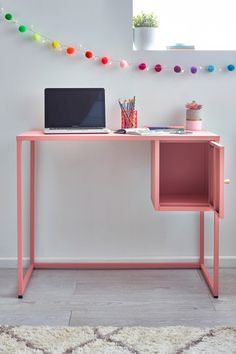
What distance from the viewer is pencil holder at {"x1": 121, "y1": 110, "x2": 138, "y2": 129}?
9.23 ft

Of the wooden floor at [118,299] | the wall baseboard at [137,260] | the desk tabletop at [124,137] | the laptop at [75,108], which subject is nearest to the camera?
the wooden floor at [118,299]

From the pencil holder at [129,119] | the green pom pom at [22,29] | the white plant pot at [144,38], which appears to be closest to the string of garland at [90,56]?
the green pom pom at [22,29]

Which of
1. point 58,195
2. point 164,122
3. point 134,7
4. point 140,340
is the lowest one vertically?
point 140,340

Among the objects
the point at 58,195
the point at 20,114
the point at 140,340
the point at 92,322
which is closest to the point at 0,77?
the point at 20,114

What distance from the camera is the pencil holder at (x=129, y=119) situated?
9.23 feet

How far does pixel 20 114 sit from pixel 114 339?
4.39 ft

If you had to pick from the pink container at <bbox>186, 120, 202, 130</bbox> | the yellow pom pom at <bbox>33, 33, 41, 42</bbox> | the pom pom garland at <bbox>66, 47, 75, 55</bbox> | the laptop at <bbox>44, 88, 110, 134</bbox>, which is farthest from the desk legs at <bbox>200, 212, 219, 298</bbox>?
the yellow pom pom at <bbox>33, 33, 41, 42</bbox>

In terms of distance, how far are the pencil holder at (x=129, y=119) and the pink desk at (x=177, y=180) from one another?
16 centimetres

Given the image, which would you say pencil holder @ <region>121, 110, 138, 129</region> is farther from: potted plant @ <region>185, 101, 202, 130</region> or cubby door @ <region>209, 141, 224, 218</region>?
cubby door @ <region>209, 141, 224, 218</region>

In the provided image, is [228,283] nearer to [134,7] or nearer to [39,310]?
[39,310]

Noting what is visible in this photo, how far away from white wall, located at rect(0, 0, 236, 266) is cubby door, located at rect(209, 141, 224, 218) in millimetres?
369

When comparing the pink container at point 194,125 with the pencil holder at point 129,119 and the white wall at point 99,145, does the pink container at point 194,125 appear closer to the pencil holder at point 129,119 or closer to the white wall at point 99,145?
the white wall at point 99,145

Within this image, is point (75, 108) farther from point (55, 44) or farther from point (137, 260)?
point (137, 260)

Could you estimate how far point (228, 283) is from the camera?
2.73m
